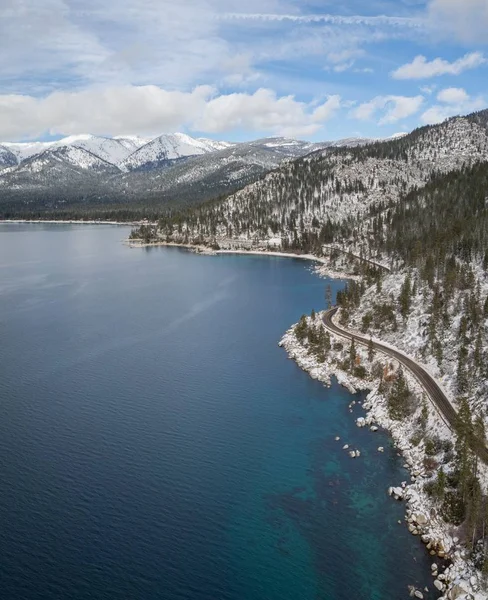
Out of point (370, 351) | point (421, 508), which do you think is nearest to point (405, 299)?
point (370, 351)

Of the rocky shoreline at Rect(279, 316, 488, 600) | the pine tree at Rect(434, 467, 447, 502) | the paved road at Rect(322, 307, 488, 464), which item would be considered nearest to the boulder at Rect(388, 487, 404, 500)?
the rocky shoreline at Rect(279, 316, 488, 600)

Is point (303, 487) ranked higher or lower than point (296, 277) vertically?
lower

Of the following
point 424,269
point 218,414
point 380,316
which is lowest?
point 218,414

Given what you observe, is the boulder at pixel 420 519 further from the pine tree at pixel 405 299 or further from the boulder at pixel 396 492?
the pine tree at pixel 405 299

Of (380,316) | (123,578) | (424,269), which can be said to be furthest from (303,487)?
(424,269)

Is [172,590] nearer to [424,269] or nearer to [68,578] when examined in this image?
[68,578]

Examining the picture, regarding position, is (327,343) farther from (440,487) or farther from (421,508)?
(421,508)
